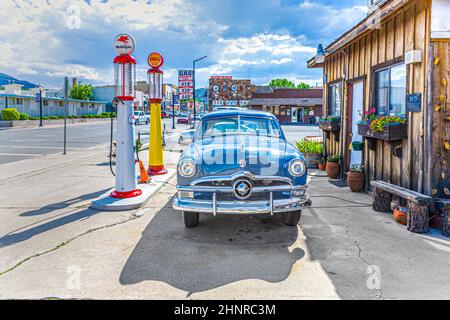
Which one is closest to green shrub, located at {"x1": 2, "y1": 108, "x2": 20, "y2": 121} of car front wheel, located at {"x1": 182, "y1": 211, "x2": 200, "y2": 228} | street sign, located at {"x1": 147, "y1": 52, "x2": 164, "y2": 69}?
street sign, located at {"x1": 147, "y1": 52, "x2": 164, "y2": 69}

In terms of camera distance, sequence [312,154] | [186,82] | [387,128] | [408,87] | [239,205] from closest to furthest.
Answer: [239,205], [408,87], [387,128], [312,154], [186,82]

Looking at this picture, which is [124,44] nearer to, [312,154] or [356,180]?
[356,180]

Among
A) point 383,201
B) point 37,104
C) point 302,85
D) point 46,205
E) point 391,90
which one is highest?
point 302,85

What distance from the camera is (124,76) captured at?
20.9 ft

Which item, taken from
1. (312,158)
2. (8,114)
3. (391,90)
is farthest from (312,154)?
(8,114)

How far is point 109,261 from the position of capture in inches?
155

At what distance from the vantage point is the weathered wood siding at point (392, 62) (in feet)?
17.5

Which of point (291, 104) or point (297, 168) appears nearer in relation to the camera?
point (297, 168)

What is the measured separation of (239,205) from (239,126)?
1.92 m

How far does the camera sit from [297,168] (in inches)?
181

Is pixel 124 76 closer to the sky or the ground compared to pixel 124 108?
closer to the sky

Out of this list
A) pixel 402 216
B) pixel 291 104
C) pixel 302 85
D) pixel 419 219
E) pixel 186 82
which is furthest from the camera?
pixel 302 85

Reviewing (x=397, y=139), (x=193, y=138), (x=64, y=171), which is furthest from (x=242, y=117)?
(x=64, y=171)
